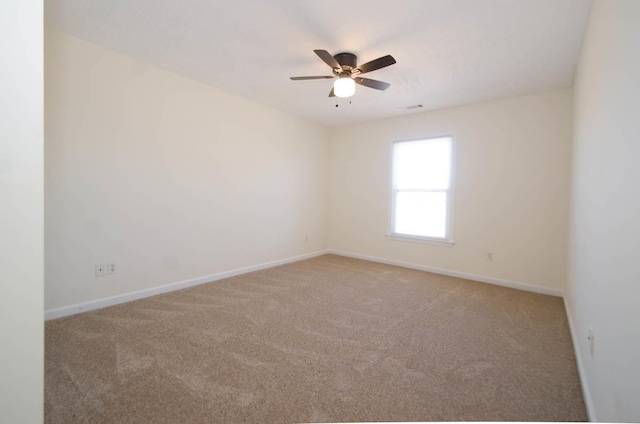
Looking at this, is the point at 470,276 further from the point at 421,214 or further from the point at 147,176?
the point at 147,176

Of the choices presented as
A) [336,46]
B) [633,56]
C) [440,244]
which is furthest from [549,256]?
[336,46]

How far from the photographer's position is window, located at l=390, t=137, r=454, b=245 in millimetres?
4305

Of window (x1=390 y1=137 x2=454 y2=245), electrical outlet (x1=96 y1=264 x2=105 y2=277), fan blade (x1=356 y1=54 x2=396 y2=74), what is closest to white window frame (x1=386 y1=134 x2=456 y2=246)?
window (x1=390 y1=137 x2=454 y2=245)

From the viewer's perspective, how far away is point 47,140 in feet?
7.93

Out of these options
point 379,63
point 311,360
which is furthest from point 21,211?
point 379,63

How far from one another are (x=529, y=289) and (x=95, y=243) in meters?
5.23

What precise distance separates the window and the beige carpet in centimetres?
144

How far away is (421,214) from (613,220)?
3.33 metres

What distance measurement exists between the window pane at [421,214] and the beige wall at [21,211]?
14.9ft

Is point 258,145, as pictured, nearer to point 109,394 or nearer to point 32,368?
point 109,394

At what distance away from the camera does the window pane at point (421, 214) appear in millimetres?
4387

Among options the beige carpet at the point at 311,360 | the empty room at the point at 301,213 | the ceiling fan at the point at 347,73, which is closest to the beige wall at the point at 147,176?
the empty room at the point at 301,213

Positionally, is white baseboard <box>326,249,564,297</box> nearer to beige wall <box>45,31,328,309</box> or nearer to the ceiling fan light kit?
beige wall <box>45,31,328,309</box>

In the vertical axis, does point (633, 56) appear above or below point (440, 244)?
above
